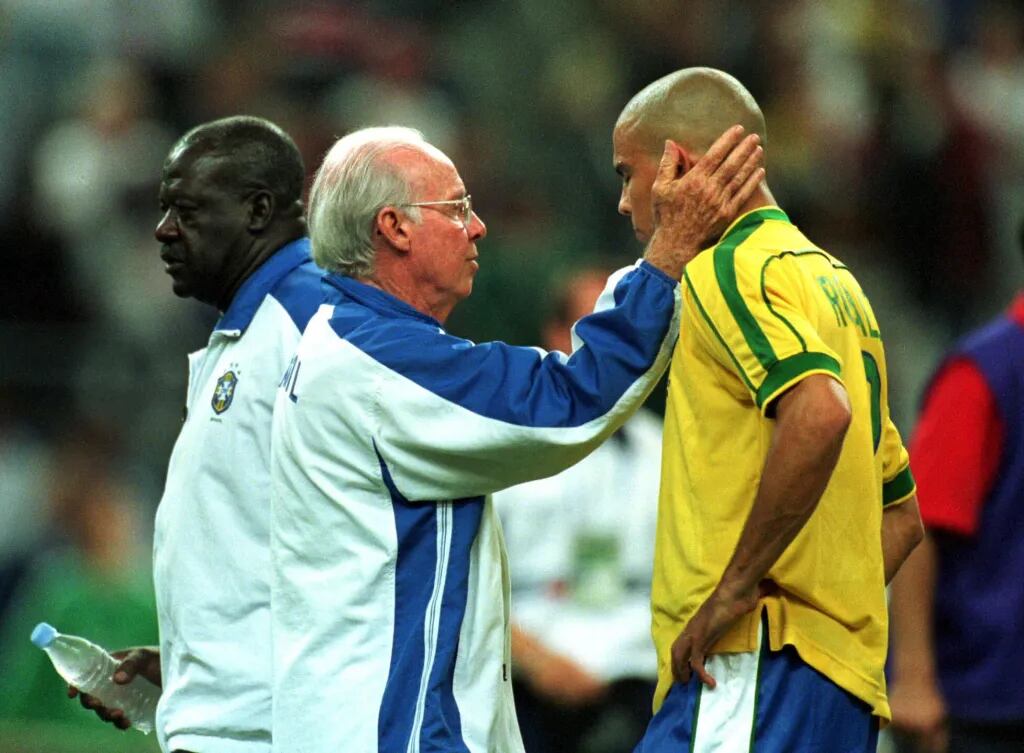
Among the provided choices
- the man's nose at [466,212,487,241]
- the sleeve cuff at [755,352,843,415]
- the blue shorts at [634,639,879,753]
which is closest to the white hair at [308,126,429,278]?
the man's nose at [466,212,487,241]

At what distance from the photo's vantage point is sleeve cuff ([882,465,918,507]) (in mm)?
3771

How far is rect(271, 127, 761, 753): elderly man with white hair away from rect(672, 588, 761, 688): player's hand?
1.21ft

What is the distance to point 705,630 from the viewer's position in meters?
3.31

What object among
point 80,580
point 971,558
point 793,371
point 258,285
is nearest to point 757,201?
point 793,371

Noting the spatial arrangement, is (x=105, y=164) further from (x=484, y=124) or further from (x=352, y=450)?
(x=352, y=450)

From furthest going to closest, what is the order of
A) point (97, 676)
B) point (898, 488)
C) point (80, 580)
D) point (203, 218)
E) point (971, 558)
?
point (80, 580), point (971, 558), point (97, 676), point (203, 218), point (898, 488)

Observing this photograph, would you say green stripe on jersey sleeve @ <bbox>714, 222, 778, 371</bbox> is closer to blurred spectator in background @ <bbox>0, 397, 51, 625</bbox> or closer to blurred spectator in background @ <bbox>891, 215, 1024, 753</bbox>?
blurred spectator in background @ <bbox>891, 215, 1024, 753</bbox>

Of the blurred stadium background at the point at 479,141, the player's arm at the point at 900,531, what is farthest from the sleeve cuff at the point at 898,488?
the blurred stadium background at the point at 479,141

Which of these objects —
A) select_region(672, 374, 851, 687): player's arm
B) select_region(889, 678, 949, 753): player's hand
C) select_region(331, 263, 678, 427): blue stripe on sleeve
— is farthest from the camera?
select_region(889, 678, 949, 753): player's hand

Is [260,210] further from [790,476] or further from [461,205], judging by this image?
[790,476]

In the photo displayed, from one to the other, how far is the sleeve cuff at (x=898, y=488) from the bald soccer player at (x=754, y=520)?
0.30 meters

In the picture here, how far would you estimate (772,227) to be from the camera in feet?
11.4

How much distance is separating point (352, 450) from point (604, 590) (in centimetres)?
287

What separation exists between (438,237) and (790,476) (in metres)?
0.88
